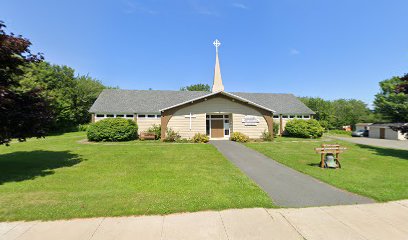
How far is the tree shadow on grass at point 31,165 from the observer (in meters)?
8.80

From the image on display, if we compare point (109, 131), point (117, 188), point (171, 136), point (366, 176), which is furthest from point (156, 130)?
point (366, 176)

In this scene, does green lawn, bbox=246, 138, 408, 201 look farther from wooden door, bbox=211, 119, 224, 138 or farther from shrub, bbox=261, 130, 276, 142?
wooden door, bbox=211, 119, 224, 138

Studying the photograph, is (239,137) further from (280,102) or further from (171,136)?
(280,102)

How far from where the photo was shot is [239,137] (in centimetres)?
2114

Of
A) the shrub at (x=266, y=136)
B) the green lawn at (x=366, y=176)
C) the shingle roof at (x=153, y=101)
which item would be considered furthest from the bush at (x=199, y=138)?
the green lawn at (x=366, y=176)

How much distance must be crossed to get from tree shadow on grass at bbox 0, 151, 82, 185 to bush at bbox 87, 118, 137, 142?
23.1 feet

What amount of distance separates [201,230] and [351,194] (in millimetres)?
5265

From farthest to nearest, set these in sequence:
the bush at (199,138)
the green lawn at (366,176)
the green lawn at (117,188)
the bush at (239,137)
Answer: the bush at (239,137) < the bush at (199,138) < the green lawn at (366,176) < the green lawn at (117,188)

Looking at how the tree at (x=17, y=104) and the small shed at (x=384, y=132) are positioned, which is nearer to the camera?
the tree at (x=17, y=104)

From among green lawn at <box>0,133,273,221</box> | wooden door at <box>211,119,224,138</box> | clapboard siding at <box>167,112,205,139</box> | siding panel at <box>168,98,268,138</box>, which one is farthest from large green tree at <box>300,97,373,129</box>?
green lawn at <box>0,133,273,221</box>

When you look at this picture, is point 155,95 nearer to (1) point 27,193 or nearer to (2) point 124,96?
(2) point 124,96

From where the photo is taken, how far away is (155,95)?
30.4 m

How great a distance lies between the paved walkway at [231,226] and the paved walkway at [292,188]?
0.76 meters

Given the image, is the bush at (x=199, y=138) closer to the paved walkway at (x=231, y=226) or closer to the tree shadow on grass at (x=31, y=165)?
the tree shadow on grass at (x=31, y=165)
